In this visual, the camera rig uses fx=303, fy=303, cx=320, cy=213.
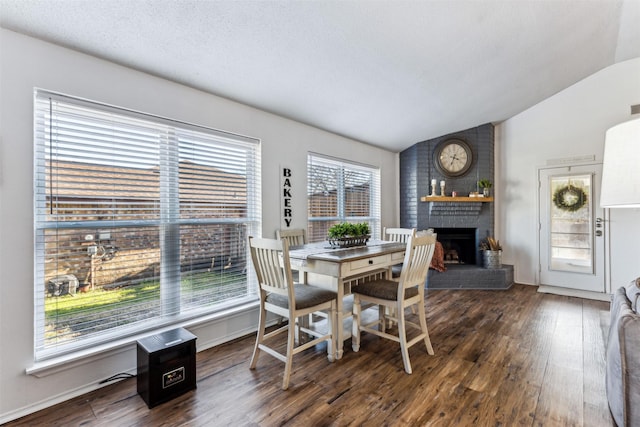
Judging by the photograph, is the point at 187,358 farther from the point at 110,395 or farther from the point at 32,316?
the point at 32,316

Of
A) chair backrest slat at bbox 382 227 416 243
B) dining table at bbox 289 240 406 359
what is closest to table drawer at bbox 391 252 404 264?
dining table at bbox 289 240 406 359

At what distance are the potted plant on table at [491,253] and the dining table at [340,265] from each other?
2.62 meters

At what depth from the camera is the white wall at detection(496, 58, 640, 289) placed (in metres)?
4.06

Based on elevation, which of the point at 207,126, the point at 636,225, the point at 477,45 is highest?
the point at 477,45

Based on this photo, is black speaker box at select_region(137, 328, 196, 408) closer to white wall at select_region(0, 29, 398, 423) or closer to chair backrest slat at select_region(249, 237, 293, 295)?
white wall at select_region(0, 29, 398, 423)

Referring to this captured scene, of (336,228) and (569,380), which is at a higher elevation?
(336,228)

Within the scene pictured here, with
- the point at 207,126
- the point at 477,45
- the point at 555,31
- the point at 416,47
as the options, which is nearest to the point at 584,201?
the point at 555,31

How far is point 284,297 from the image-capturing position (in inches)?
89.6

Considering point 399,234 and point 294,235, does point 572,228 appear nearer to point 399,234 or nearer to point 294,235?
point 399,234

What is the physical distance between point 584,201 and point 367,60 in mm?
3994

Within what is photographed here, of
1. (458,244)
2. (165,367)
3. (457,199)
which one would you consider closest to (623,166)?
(165,367)

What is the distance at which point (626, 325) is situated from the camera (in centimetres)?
151

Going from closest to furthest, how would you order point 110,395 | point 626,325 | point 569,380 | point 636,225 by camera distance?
point 626,325, point 110,395, point 569,380, point 636,225

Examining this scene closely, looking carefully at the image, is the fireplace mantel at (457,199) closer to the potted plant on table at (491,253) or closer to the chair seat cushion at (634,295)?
the potted plant on table at (491,253)
